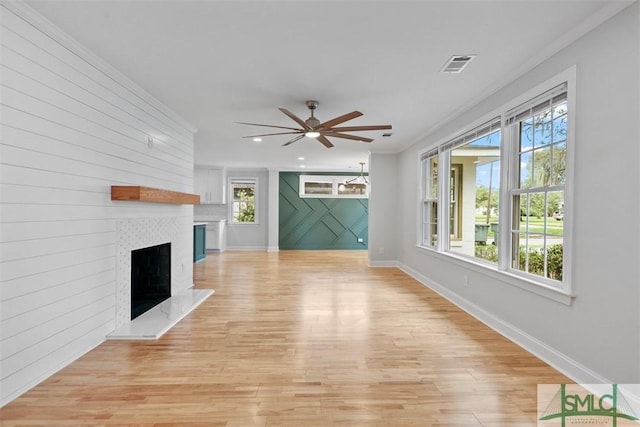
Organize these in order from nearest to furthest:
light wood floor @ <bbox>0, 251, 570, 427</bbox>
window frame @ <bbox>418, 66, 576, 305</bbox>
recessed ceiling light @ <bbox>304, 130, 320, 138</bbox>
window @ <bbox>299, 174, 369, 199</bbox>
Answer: light wood floor @ <bbox>0, 251, 570, 427</bbox> < window frame @ <bbox>418, 66, 576, 305</bbox> < recessed ceiling light @ <bbox>304, 130, 320, 138</bbox> < window @ <bbox>299, 174, 369, 199</bbox>

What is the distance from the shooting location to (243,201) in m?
9.87

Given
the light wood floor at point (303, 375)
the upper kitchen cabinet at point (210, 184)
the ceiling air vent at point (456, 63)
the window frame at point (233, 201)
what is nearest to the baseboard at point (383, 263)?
the light wood floor at point (303, 375)

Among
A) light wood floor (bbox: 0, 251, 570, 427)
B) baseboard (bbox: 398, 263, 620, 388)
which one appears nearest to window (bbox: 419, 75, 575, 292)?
baseboard (bbox: 398, 263, 620, 388)

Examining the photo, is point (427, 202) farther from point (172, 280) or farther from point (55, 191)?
point (55, 191)

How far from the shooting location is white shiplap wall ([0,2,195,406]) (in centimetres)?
199

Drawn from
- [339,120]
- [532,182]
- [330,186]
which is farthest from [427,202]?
[330,186]

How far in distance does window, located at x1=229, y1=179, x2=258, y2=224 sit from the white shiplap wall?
21.2ft

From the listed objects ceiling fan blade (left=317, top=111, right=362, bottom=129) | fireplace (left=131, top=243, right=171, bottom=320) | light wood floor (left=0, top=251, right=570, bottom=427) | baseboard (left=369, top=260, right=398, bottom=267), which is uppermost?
ceiling fan blade (left=317, top=111, right=362, bottom=129)

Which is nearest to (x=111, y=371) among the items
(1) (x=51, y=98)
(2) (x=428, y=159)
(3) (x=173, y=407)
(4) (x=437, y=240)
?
(3) (x=173, y=407)

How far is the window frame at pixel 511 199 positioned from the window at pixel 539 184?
0.04m

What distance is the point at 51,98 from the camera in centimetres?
229

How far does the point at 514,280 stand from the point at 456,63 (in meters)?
2.04

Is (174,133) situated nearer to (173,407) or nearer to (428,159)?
(173,407)

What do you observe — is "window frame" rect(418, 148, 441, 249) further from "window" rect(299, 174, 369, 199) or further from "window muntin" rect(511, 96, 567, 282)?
"window" rect(299, 174, 369, 199)
